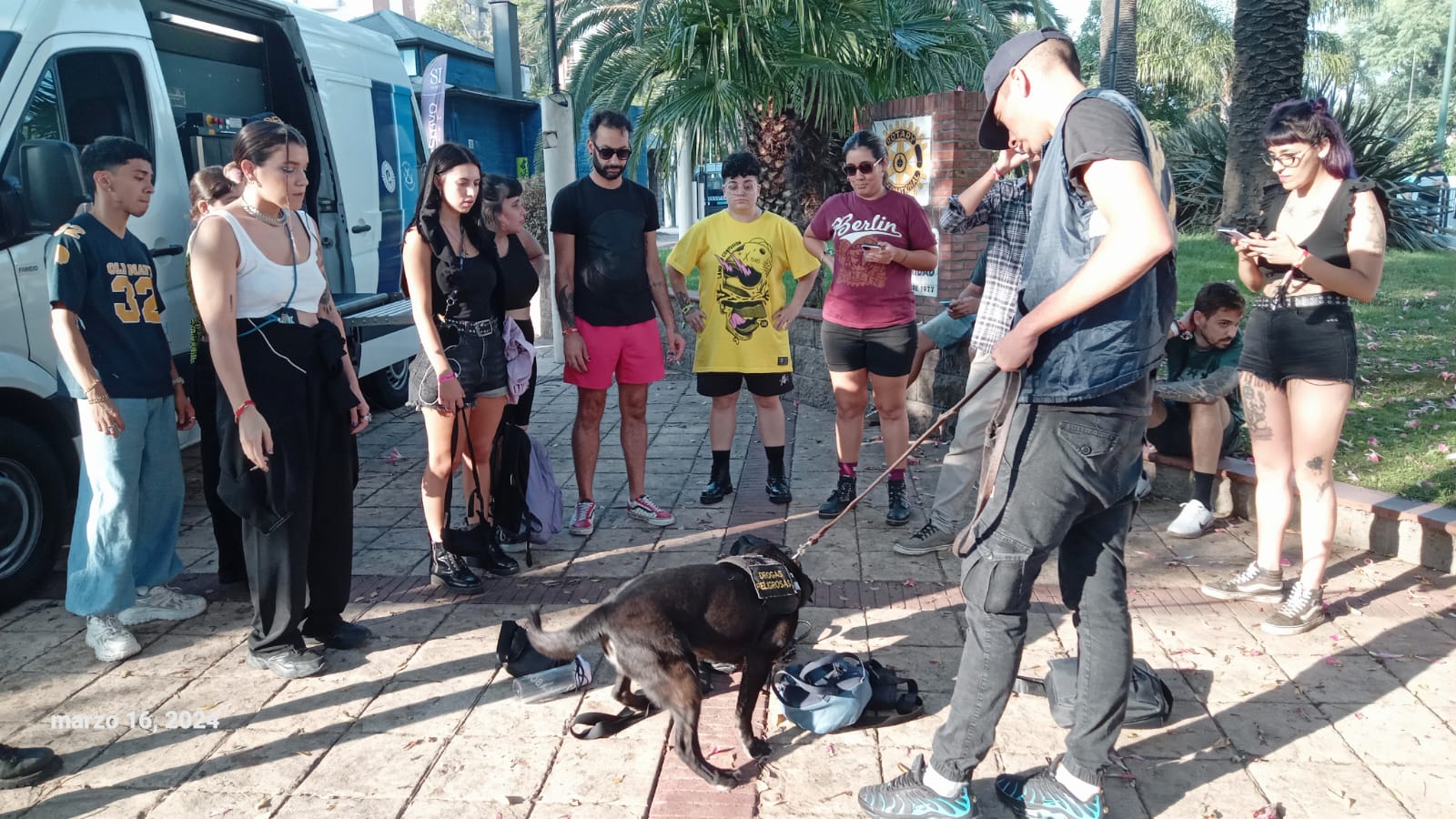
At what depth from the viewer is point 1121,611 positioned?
106 inches

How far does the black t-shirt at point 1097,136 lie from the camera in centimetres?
233

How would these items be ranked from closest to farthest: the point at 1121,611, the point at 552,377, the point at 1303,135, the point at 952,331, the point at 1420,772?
the point at 1121,611, the point at 1420,772, the point at 1303,135, the point at 952,331, the point at 552,377

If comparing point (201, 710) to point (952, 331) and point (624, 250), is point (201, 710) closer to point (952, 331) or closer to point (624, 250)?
point (624, 250)

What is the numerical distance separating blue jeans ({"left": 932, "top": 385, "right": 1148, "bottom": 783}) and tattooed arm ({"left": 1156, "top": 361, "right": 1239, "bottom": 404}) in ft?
8.79

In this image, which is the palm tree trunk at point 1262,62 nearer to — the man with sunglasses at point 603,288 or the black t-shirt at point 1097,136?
the man with sunglasses at point 603,288

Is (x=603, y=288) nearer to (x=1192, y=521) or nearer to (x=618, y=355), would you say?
(x=618, y=355)

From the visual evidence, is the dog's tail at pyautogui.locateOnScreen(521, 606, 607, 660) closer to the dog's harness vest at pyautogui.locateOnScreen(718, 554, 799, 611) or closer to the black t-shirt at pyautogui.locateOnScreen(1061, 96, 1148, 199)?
the dog's harness vest at pyautogui.locateOnScreen(718, 554, 799, 611)

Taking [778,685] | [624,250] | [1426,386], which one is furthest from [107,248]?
[1426,386]

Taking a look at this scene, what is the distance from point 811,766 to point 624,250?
9.60ft

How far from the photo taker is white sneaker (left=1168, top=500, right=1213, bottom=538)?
197 inches

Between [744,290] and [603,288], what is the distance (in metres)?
0.83

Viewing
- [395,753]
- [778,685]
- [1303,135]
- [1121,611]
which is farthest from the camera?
[1303,135]

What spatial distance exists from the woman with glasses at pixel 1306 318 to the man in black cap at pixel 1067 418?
158 cm

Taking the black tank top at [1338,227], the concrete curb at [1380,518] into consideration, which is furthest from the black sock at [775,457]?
the black tank top at [1338,227]
